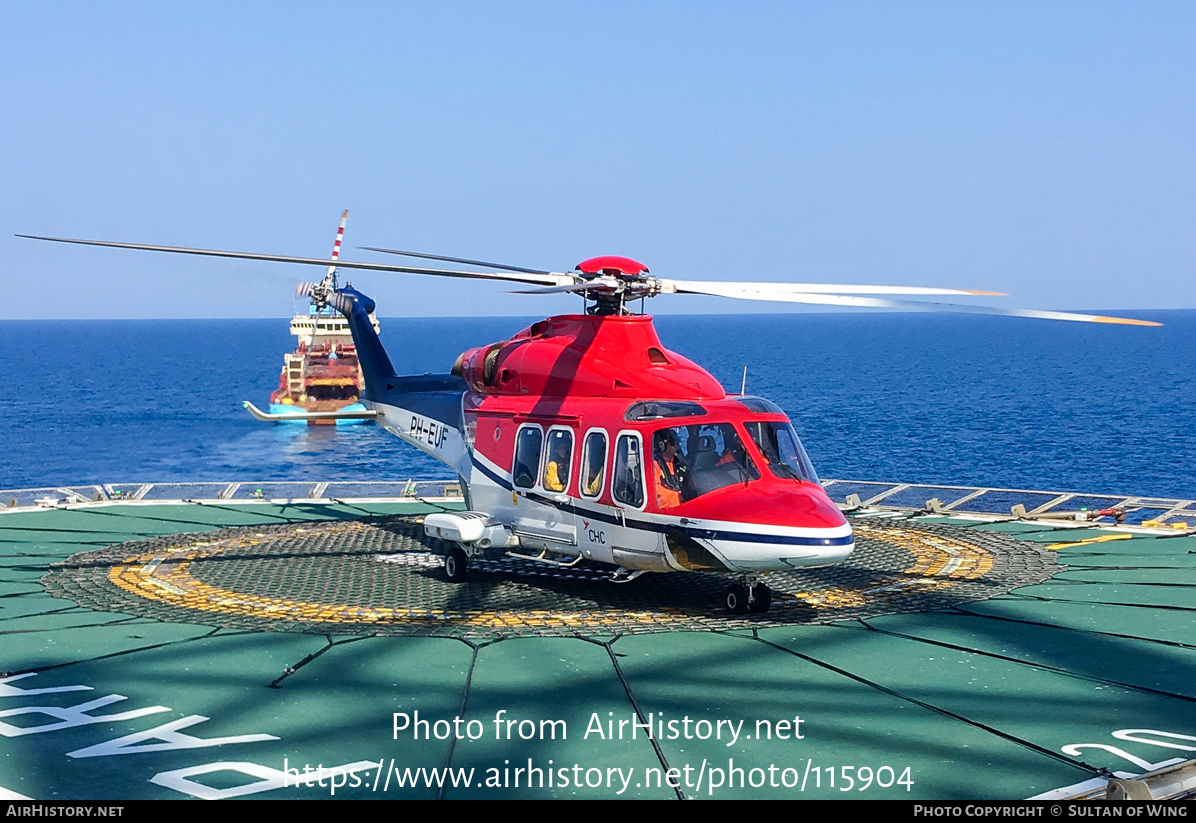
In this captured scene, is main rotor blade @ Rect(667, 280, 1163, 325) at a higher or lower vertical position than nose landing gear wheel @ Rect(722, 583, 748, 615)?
higher

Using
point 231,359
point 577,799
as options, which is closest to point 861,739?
point 577,799

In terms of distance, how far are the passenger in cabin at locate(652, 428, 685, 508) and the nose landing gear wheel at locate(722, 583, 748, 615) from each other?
50.9 inches

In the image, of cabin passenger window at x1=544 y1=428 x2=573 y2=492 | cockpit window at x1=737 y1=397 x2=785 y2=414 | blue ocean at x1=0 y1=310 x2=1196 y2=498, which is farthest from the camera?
blue ocean at x1=0 y1=310 x2=1196 y2=498

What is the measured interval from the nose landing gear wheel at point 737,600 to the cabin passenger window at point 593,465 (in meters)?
1.94

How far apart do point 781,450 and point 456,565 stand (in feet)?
14.7

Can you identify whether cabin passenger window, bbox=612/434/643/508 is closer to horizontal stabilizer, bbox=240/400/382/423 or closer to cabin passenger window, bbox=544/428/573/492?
cabin passenger window, bbox=544/428/573/492

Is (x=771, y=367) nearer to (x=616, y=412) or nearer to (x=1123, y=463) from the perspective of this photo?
(x=1123, y=463)

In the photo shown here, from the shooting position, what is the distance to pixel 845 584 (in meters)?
14.4

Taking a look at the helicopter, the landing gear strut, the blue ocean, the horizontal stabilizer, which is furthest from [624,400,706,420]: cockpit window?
the blue ocean

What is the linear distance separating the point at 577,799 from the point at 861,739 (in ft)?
7.89

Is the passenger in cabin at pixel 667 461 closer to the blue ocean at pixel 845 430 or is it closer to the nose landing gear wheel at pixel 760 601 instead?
the nose landing gear wheel at pixel 760 601

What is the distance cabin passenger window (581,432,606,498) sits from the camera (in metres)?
13.8

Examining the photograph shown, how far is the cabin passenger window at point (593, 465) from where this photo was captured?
45.4 ft

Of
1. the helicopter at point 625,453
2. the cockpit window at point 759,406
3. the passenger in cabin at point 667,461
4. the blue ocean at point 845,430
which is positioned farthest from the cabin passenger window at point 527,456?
the blue ocean at point 845,430
